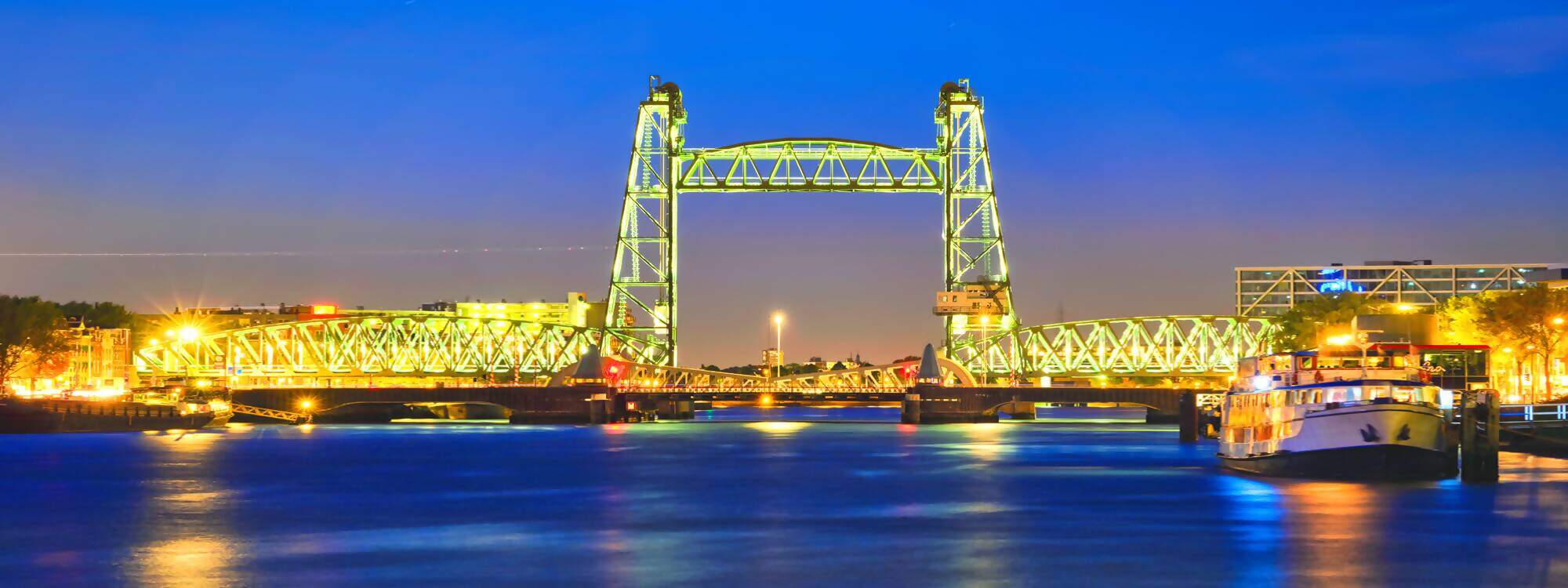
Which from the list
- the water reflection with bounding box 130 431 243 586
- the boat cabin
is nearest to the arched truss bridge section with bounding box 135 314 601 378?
the water reflection with bounding box 130 431 243 586

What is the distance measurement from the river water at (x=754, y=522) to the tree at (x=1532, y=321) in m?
27.8

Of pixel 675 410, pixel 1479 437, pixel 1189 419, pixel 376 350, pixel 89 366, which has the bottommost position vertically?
pixel 675 410

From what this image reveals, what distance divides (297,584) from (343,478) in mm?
31095

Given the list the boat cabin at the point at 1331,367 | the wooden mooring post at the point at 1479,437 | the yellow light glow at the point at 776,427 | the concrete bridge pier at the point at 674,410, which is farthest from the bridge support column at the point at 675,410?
the wooden mooring post at the point at 1479,437

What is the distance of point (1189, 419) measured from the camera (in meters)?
94.2

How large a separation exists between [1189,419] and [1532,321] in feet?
60.8

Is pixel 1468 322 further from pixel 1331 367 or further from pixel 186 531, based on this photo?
pixel 186 531

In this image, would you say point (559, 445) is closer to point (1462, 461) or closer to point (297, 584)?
point (1462, 461)

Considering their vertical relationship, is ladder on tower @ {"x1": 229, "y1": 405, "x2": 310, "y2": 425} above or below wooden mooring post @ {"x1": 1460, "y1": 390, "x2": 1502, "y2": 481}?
below

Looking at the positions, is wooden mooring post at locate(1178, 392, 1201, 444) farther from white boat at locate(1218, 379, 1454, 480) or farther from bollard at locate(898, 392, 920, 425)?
Answer: bollard at locate(898, 392, 920, 425)

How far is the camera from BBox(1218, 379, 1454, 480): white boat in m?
→ 54.7

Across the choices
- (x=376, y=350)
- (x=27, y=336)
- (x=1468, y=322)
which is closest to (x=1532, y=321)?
(x=1468, y=322)

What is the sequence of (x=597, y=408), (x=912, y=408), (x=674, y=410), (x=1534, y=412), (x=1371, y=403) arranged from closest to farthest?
(x=1371, y=403) → (x=1534, y=412) → (x=597, y=408) → (x=912, y=408) → (x=674, y=410)

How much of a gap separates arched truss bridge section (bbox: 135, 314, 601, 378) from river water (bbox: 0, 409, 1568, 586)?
7972 cm
